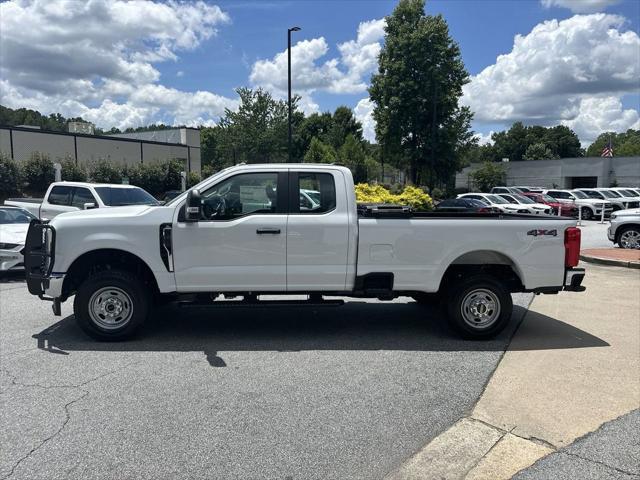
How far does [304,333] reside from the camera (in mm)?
6562

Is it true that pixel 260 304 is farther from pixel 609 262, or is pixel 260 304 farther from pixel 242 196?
pixel 609 262

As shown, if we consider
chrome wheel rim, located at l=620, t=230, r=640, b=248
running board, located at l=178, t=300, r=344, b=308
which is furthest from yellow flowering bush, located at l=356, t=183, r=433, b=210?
running board, located at l=178, t=300, r=344, b=308

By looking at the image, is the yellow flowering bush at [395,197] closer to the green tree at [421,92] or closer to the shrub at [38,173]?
the green tree at [421,92]

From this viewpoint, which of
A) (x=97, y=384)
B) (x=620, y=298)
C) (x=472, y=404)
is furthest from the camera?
(x=620, y=298)

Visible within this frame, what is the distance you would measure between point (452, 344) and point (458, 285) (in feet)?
2.30

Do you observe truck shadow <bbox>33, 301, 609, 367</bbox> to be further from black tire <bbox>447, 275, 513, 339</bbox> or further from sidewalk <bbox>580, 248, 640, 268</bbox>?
sidewalk <bbox>580, 248, 640, 268</bbox>

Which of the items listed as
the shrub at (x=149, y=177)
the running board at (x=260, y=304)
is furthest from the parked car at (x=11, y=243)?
the shrub at (x=149, y=177)

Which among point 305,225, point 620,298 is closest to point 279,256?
point 305,225

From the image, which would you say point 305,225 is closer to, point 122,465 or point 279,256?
point 279,256

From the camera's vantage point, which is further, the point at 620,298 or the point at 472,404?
the point at 620,298

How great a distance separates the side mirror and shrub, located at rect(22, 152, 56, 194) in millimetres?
28123

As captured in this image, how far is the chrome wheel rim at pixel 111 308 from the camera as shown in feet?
19.8

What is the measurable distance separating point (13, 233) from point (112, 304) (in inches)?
239

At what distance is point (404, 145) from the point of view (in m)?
38.6
